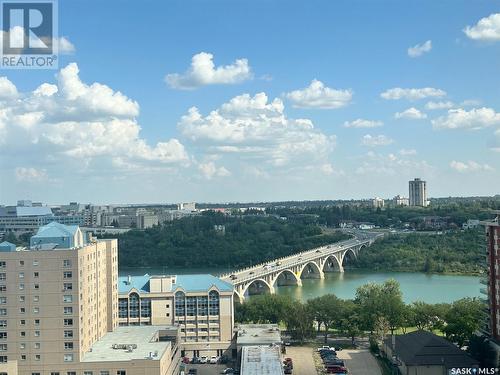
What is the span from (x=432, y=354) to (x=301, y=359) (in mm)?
3758

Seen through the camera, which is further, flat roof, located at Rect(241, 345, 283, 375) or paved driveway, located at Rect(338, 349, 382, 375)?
paved driveway, located at Rect(338, 349, 382, 375)

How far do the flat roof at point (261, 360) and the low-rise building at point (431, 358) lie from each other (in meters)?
2.92

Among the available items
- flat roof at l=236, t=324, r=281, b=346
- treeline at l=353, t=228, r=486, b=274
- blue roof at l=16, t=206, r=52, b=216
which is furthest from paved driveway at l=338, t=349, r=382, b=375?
blue roof at l=16, t=206, r=52, b=216

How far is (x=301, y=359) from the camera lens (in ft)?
55.5

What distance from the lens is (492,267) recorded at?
1548 cm

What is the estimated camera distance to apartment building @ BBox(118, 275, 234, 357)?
18.3 m

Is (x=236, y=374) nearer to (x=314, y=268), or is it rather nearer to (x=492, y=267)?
(x=492, y=267)

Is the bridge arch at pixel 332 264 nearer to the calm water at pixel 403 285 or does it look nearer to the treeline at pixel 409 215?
the calm water at pixel 403 285

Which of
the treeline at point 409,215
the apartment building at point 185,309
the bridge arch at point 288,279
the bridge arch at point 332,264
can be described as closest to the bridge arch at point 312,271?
the bridge arch at point 288,279

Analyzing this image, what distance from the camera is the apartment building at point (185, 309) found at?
60.0ft

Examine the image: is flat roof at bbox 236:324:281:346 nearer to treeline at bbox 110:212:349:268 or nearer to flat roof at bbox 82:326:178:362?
Result: flat roof at bbox 82:326:178:362

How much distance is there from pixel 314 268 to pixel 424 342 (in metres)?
25.4

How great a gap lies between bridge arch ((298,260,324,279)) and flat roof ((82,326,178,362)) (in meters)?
23.5

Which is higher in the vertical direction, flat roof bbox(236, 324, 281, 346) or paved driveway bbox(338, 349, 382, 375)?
flat roof bbox(236, 324, 281, 346)
